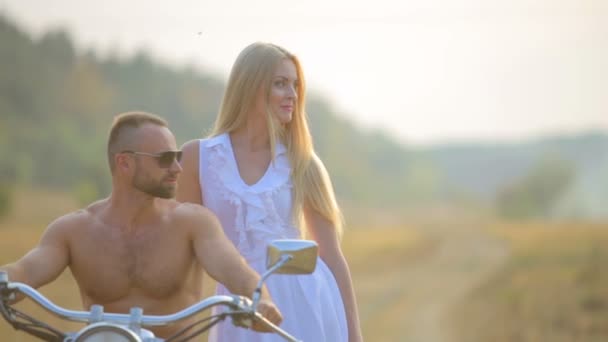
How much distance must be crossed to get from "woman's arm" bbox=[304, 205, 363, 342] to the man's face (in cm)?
170

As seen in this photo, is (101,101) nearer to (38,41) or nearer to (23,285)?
(38,41)

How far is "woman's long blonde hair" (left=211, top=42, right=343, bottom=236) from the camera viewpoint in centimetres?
647

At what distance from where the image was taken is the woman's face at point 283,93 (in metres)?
6.52

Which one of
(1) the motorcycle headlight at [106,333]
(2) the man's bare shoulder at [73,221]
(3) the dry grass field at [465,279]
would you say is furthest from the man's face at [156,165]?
(3) the dry grass field at [465,279]

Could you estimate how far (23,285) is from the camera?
14.9 ft

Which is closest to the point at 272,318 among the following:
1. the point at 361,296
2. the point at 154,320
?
the point at 154,320

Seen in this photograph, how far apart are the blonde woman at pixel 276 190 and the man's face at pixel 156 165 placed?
153 cm

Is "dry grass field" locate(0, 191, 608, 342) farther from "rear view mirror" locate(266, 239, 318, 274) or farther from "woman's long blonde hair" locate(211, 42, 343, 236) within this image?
"rear view mirror" locate(266, 239, 318, 274)

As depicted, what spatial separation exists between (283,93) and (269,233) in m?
0.60

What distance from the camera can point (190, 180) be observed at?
21.5 feet

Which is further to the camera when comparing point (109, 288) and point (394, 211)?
point (394, 211)

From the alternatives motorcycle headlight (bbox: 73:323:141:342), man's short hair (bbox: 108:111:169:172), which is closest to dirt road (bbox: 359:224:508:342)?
man's short hair (bbox: 108:111:169:172)

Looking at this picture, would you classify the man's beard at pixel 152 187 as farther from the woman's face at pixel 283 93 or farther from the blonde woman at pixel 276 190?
the woman's face at pixel 283 93

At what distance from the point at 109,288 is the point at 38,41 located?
4238 centimetres
